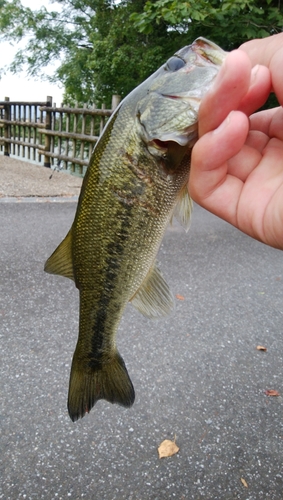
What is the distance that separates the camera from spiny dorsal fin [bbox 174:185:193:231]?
4.80 feet

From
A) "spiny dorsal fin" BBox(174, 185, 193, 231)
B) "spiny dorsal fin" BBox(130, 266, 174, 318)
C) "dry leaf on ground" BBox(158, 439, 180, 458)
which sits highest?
"spiny dorsal fin" BBox(174, 185, 193, 231)

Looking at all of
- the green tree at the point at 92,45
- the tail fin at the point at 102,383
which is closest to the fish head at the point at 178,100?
the tail fin at the point at 102,383

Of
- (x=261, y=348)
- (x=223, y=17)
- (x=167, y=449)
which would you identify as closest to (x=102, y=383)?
(x=167, y=449)

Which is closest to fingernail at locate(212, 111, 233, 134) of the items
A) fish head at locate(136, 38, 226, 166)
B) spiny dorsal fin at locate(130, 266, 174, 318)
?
fish head at locate(136, 38, 226, 166)

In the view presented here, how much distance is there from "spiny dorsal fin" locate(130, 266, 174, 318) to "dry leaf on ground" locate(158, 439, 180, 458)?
4.23ft

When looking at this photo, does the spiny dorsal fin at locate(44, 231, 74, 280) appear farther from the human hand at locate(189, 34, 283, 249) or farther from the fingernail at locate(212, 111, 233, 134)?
the fingernail at locate(212, 111, 233, 134)

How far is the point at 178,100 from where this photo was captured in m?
1.23

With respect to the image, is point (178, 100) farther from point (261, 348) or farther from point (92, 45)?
point (92, 45)

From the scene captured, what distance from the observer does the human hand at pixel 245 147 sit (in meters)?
1.09

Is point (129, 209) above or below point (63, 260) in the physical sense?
above

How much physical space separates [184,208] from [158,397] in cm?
182

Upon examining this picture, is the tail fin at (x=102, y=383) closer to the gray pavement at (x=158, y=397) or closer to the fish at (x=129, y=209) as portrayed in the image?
the fish at (x=129, y=209)

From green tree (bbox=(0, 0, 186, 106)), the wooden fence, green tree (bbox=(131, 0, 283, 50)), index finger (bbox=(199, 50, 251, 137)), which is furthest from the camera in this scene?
green tree (bbox=(0, 0, 186, 106))

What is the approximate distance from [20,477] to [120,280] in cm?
145
